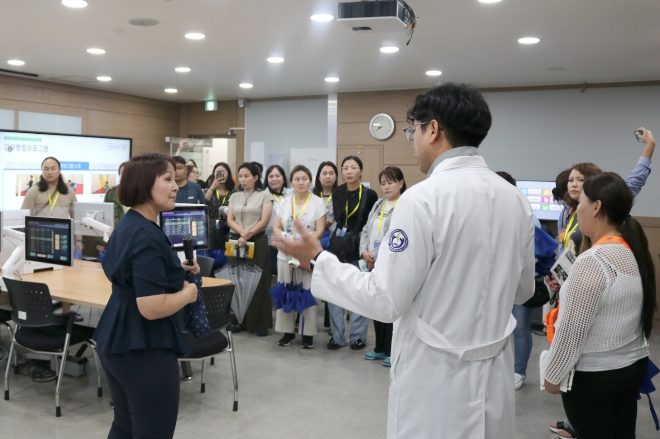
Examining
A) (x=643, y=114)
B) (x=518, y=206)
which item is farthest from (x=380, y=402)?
(x=643, y=114)

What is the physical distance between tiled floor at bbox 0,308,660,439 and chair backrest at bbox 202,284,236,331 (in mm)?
599

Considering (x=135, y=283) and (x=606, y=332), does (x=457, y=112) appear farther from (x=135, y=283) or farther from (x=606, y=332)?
(x=135, y=283)

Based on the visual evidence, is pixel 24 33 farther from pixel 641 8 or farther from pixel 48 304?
pixel 641 8

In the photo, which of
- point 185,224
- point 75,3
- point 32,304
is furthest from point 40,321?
point 75,3

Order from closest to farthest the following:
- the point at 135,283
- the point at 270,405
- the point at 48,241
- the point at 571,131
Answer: the point at 135,283 → the point at 270,405 → the point at 48,241 → the point at 571,131

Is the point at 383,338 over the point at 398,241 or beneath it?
beneath

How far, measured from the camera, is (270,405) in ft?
13.6

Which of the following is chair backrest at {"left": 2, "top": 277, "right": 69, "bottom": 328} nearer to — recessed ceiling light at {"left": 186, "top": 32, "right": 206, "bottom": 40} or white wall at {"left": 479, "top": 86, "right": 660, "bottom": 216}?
recessed ceiling light at {"left": 186, "top": 32, "right": 206, "bottom": 40}

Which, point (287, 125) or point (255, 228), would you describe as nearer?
point (255, 228)

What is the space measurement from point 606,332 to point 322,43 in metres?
4.45

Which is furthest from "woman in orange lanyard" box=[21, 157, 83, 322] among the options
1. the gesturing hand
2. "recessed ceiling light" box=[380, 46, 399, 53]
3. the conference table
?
the gesturing hand

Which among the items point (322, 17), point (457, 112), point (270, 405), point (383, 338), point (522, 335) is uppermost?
point (322, 17)

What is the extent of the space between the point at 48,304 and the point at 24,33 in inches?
127

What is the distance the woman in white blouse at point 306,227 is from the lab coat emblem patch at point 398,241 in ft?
12.7
